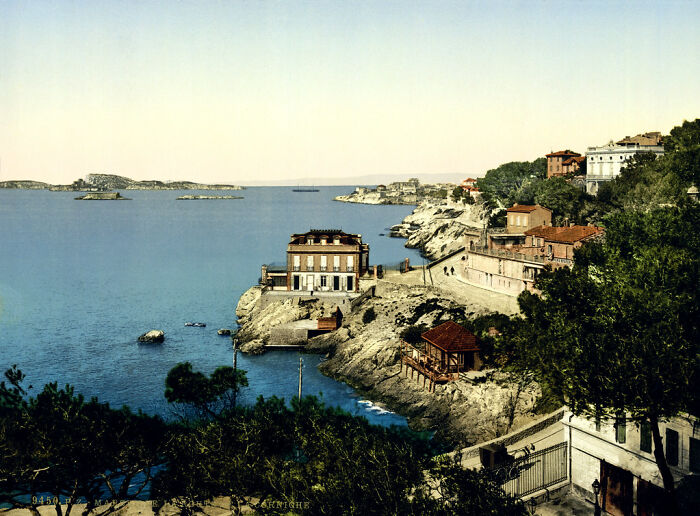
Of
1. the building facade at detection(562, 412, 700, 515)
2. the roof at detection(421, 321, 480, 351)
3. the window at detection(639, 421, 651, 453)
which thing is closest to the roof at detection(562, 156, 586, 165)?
the roof at detection(421, 321, 480, 351)

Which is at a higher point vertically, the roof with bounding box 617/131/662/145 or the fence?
the roof with bounding box 617/131/662/145

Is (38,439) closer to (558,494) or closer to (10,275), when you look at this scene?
(558,494)

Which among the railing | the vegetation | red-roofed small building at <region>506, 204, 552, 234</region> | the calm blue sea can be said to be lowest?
the calm blue sea

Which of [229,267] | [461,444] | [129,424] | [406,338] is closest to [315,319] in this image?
[406,338]

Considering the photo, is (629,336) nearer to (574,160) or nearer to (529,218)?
(529,218)

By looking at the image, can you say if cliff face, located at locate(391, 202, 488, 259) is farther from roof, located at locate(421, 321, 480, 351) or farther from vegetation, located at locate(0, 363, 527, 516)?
vegetation, located at locate(0, 363, 527, 516)

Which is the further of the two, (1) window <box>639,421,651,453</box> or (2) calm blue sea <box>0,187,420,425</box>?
(2) calm blue sea <box>0,187,420,425</box>

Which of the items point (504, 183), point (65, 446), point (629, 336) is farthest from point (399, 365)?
point (504, 183)

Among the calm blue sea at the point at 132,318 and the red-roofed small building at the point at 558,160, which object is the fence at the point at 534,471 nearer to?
the calm blue sea at the point at 132,318
